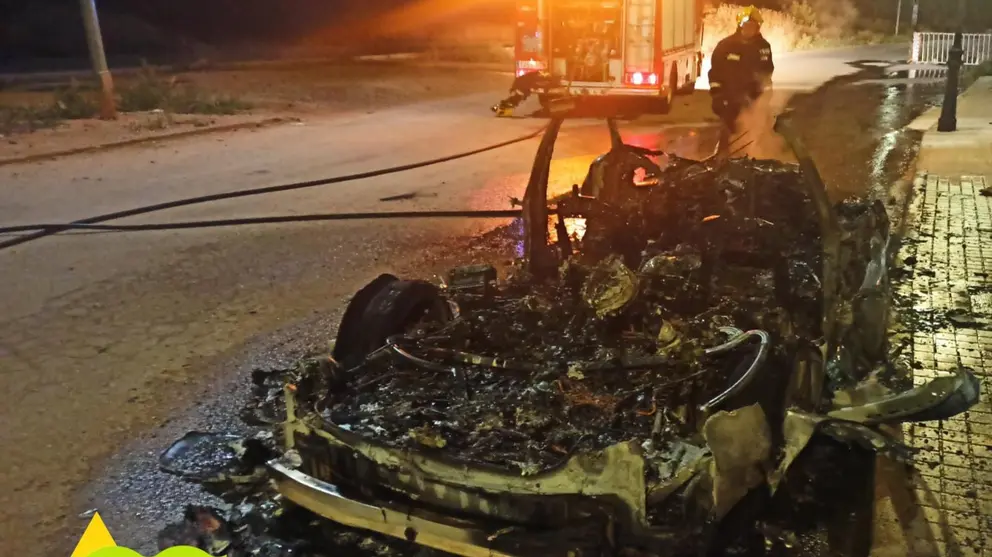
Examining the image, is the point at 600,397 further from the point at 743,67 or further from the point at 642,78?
the point at 642,78

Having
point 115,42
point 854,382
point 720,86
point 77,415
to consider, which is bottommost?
point 77,415

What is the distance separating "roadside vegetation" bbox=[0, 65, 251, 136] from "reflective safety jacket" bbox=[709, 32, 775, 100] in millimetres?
10534

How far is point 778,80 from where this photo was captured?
20.8 metres

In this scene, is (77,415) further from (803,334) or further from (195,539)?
(803,334)

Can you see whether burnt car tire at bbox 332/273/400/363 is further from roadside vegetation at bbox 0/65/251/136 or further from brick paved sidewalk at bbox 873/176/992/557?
roadside vegetation at bbox 0/65/251/136

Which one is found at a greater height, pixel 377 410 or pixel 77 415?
pixel 377 410

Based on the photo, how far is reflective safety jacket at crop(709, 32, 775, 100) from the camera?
9102 millimetres

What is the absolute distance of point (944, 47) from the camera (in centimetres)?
2612

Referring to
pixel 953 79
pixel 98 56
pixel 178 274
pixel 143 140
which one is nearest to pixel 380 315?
pixel 178 274

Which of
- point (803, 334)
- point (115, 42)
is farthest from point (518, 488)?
point (115, 42)

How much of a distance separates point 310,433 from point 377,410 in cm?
22

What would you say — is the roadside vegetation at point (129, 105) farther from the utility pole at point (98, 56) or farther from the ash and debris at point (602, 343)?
the ash and debris at point (602, 343)

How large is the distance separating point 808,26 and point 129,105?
108ft

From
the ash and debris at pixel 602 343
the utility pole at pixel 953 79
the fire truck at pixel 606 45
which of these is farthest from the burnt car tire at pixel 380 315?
the fire truck at pixel 606 45
